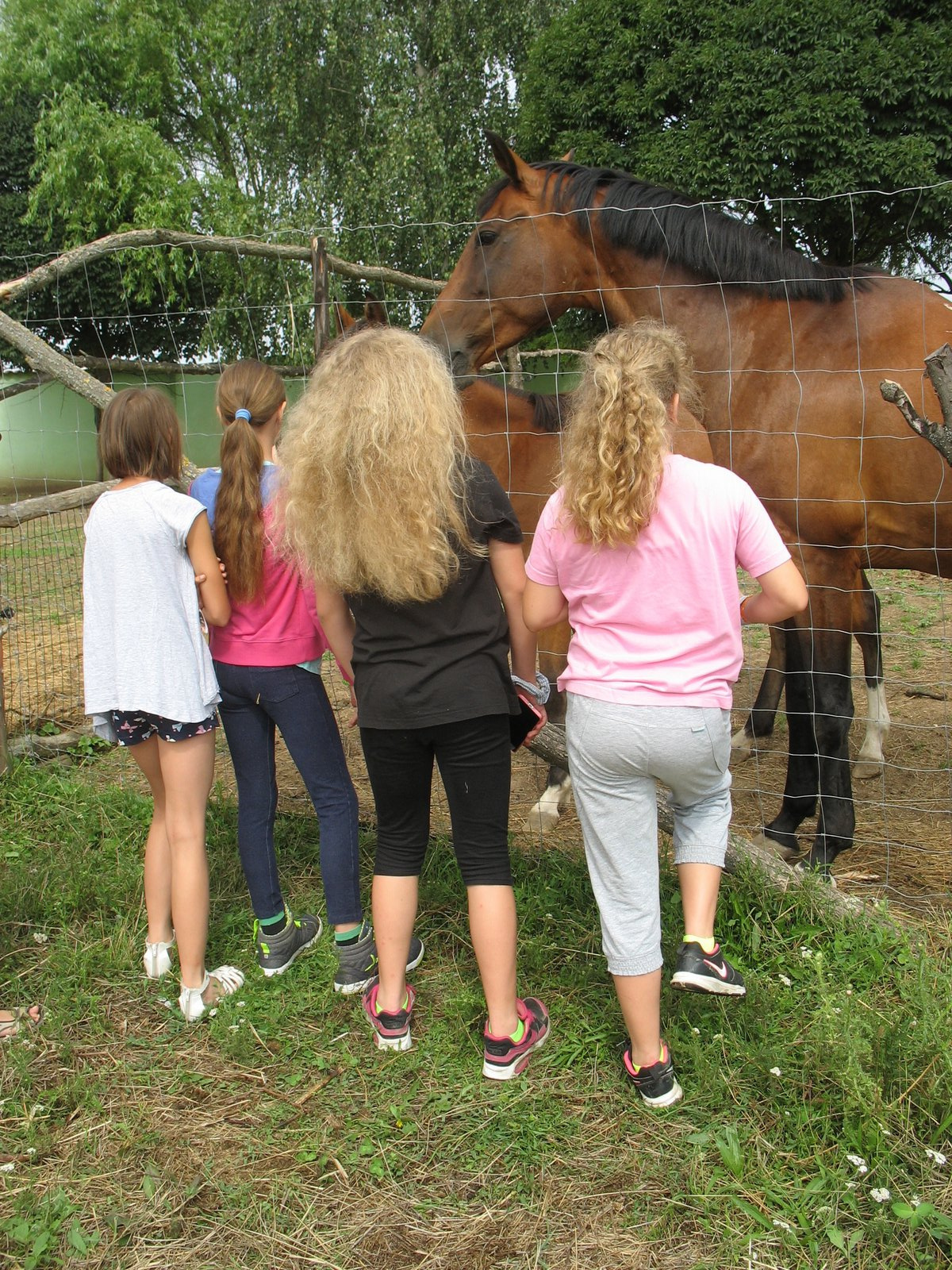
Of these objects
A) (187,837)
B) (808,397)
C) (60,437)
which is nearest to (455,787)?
(187,837)

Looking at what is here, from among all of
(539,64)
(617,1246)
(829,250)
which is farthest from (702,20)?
(617,1246)

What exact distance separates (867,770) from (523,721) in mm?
2800

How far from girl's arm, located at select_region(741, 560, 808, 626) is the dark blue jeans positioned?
127 centimetres

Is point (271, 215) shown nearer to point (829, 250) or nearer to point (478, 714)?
point (829, 250)

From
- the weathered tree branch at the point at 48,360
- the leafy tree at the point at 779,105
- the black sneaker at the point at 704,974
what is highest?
the leafy tree at the point at 779,105

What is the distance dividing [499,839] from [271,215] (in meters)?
13.6

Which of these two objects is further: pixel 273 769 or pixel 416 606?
pixel 273 769

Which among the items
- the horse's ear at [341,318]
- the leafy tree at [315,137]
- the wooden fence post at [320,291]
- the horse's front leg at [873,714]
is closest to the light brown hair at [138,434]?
the wooden fence post at [320,291]

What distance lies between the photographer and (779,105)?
940cm

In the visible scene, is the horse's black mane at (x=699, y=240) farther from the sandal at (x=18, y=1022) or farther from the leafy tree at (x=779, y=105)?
the leafy tree at (x=779, y=105)

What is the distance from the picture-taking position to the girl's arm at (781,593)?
191 centimetres

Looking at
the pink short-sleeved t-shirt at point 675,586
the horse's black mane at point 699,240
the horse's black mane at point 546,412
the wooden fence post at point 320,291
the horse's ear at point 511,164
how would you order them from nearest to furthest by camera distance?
the pink short-sleeved t-shirt at point 675,586 → the horse's black mane at point 699,240 → the wooden fence post at point 320,291 → the horse's ear at point 511,164 → the horse's black mane at point 546,412

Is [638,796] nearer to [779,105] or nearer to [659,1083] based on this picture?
[659,1083]

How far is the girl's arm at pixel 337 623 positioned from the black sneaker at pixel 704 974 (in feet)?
3.43
